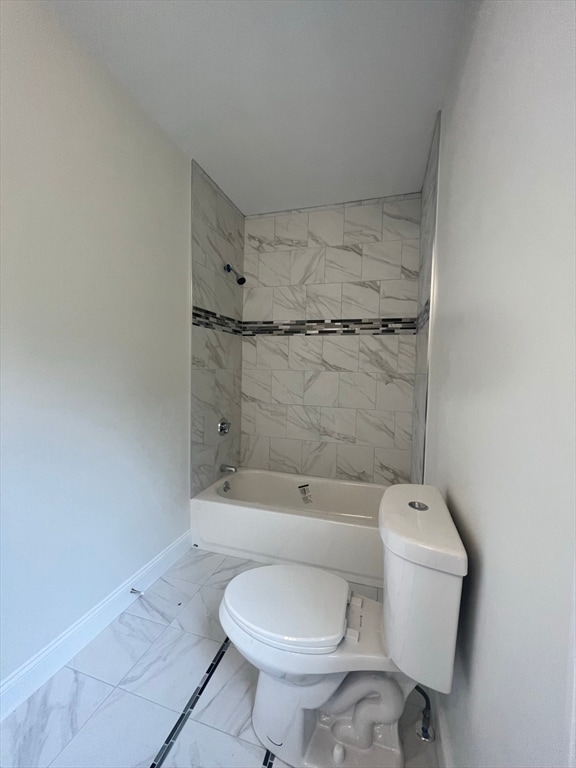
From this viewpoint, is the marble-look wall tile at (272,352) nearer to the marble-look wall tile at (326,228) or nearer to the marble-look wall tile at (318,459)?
the marble-look wall tile at (318,459)

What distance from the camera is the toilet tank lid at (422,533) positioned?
0.76 m

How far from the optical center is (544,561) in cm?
47

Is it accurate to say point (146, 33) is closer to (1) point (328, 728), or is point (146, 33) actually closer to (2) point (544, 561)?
(2) point (544, 561)

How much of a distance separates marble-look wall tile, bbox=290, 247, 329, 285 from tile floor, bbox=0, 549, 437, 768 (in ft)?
7.62

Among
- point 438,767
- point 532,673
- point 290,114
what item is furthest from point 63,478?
point 290,114

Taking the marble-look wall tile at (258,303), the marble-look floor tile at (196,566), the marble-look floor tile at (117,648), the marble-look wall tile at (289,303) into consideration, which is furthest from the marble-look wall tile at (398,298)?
the marble-look floor tile at (117,648)

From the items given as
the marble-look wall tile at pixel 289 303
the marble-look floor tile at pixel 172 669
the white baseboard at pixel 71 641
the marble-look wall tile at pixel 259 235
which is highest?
the marble-look wall tile at pixel 259 235

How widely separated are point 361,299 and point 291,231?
0.83m

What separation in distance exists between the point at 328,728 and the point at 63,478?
1305mm

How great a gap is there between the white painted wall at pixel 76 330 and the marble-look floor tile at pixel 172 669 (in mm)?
352

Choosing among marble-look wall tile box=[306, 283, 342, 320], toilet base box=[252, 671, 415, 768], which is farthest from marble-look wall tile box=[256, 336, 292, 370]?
toilet base box=[252, 671, 415, 768]

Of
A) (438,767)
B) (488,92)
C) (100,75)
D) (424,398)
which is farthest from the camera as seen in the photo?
(424,398)

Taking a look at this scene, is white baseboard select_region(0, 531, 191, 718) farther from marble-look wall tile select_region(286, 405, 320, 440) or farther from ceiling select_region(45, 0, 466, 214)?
ceiling select_region(45, 0, 466, 214)

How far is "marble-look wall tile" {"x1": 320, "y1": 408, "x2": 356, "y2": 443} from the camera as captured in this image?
2.54 meters
